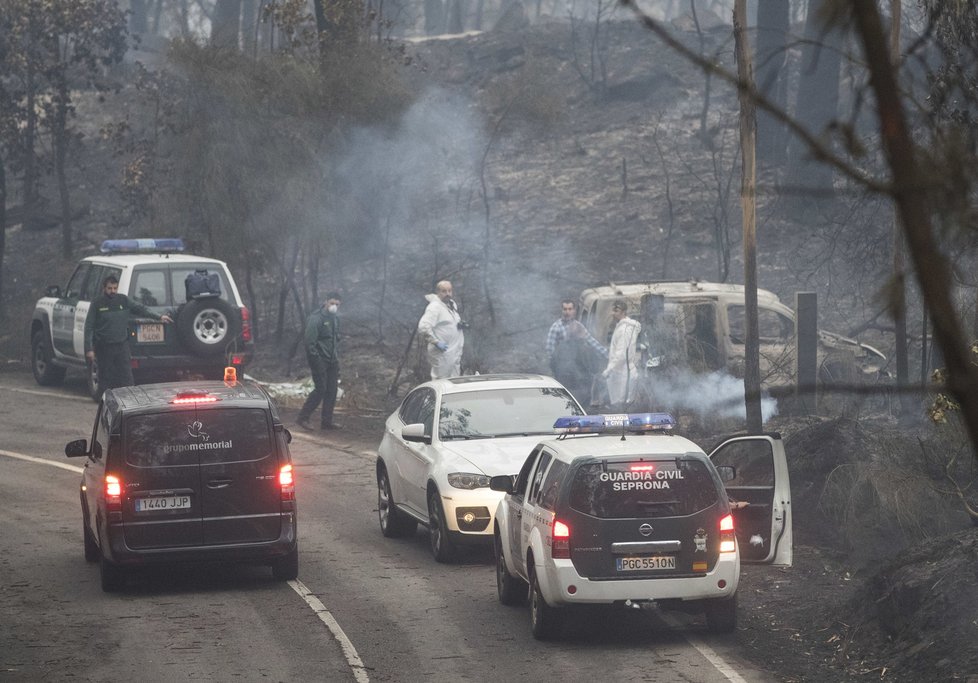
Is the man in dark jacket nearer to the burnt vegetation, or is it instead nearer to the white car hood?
the burnt vegetation

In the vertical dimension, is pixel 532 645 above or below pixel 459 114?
below

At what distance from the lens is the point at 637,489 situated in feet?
30.7

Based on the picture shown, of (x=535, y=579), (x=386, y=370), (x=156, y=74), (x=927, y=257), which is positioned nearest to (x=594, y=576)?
(x=535, y=579)

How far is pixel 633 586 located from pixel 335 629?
224 cm

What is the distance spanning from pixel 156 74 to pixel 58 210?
5.15 metres

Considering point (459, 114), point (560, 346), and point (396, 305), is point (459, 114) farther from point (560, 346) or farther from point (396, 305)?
point (560, 346)

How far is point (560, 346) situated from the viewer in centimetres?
1822

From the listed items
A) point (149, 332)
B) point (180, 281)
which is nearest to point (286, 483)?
point (149, 332)

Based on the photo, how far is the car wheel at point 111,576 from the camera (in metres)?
11.1

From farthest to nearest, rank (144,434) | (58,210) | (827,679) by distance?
1. (58,210)
2. (144,434)
3. (827,679)

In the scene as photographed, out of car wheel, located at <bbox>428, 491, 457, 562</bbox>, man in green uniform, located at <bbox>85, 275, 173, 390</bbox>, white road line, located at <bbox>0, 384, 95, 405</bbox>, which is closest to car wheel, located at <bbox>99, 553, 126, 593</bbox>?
car wheel, located at <bbox>428, 491, 457, 562</bbox>

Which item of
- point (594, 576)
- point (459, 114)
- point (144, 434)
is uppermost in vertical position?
point (459, 114)

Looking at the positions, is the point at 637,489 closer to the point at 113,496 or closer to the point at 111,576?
the point at 113,496

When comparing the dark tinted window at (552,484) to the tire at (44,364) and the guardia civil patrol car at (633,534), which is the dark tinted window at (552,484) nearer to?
the guardia civil patrol car at (633,534)
